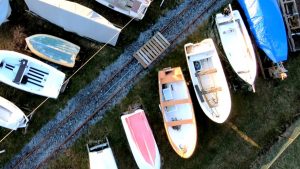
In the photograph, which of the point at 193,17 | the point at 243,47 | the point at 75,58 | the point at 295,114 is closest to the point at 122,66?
the point at 75,58

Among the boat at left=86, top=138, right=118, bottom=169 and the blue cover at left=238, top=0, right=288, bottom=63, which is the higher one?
the blue cover at left=238, top=0, right=288, bottom=63

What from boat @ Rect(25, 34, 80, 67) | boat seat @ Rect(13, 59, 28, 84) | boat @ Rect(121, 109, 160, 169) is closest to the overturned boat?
boat @ Rect(121, 109, 160, 169)

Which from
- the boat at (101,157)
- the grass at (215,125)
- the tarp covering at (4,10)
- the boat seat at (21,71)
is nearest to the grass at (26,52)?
the tarp covering at (4,10)

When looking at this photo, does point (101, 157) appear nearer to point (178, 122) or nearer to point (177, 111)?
point (178, 122)

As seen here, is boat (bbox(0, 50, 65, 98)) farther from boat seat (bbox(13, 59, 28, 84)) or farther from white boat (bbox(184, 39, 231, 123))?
white boat (bbox(184, 39, 231, 123))

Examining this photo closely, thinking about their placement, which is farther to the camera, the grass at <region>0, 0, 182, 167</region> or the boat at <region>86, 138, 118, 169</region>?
the grass at <region>0, 0, 182, 167</region>

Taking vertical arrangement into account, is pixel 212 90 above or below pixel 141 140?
above

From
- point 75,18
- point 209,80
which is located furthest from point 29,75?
point 209,80
